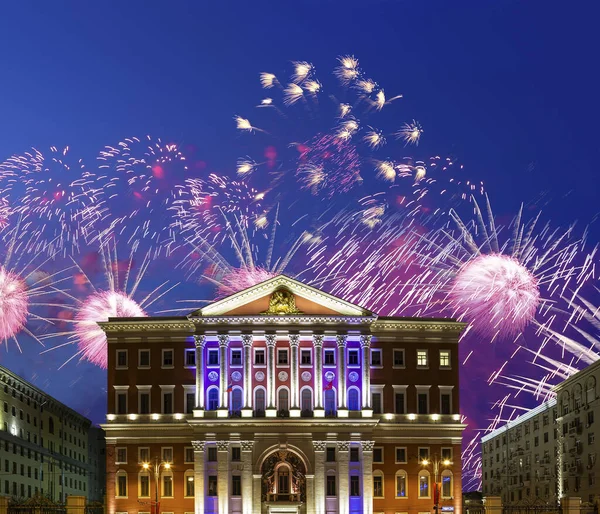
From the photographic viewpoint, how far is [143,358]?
104312 mm

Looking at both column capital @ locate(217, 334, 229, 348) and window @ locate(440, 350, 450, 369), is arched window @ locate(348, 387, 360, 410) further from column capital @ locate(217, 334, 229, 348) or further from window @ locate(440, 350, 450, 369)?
column capital @ locate(217, 334, 229, 348)

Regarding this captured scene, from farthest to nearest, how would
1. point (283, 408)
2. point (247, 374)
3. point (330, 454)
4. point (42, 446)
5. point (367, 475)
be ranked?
1. point (42, 446)
2. point (283, 408)
3. point (247, 374)
4. point (330, 454)
5. point (367, 475)

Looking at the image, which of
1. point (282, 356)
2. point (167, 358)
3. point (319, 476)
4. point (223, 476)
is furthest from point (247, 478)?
point (167, 358)

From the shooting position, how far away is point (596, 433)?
10400 centimetres

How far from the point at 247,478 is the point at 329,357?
14.0 metres

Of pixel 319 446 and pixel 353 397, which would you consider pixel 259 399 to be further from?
pixel 353 397

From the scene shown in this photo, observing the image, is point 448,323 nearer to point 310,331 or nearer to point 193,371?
point 310,331

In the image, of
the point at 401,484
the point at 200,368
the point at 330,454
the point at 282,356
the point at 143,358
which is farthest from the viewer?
the point at 143,358

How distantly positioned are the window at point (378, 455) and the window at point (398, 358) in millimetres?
8339

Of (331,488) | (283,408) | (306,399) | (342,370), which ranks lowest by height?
(331,488)

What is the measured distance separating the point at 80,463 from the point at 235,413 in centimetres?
5624

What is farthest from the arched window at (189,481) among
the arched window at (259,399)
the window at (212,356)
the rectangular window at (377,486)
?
the rectangular window at (377,486)

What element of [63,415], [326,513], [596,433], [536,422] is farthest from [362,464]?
[63,415]

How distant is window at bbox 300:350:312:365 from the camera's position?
337 feet
